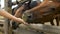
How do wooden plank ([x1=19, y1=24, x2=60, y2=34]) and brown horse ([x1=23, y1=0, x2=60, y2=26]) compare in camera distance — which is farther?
wooden plank ([x1=19, y1=24, x2=60, y2=34])

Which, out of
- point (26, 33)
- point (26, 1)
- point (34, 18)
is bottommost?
point (26, 33)

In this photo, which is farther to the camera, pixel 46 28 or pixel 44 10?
pixel 46 28

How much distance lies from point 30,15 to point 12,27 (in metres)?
0.44

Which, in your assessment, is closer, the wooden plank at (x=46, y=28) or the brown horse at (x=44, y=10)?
the brown horse at (x=44, y=10)

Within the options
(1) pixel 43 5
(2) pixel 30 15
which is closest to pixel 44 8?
(1) pixel 43 5

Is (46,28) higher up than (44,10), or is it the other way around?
(44,10)

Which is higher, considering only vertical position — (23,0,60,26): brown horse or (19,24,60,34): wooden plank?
(23,0,60,26): brown horse

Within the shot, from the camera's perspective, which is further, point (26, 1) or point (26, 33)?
point (26, 33)

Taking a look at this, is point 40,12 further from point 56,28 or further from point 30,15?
point 56,28

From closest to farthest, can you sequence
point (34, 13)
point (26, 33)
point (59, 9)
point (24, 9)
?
point (59, 9), point (34, 13), point (24, 9), point (26, 33)

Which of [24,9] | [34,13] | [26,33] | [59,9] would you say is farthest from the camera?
[26,33]

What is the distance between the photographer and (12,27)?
143cm

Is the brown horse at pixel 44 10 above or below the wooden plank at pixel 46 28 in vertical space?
above

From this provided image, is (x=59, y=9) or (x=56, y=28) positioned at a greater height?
(x=59, y=9)
